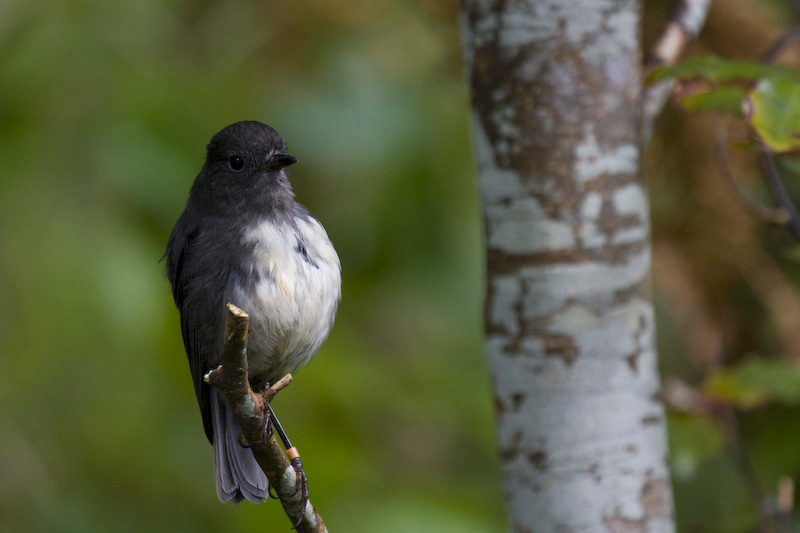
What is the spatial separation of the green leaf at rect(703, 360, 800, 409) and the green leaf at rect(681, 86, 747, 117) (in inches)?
37.0

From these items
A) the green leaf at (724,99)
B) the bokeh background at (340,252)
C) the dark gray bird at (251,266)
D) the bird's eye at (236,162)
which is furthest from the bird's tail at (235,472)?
the green leaf at (724,99)

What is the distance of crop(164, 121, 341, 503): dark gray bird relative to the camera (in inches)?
79.8

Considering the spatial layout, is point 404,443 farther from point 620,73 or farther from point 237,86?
point 620,73

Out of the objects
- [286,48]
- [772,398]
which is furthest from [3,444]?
[772,398]

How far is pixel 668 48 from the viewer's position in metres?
2.95

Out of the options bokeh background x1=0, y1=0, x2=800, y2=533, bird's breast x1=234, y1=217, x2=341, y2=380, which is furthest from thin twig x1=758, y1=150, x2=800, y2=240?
bird's breast x1=234, y1=217, x2=341, y2=380

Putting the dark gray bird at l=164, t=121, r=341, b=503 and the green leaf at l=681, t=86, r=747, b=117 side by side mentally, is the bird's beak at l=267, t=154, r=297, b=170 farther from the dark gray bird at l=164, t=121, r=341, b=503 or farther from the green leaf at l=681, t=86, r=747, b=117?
the green leaf at l=681, t=86, r=747, b=117

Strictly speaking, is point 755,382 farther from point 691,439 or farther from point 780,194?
point 780,194

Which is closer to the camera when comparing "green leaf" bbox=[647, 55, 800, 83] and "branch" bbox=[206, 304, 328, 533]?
"branch" bbox=[206, 304, 328, 533]

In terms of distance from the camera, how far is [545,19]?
2562 mm

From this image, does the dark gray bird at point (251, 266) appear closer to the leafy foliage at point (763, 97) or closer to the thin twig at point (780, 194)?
the leafy foliage at point (763, 97)

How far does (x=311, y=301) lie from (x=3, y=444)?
2.84m

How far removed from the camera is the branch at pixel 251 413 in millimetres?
1516

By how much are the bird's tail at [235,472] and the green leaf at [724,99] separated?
1.52 metres
